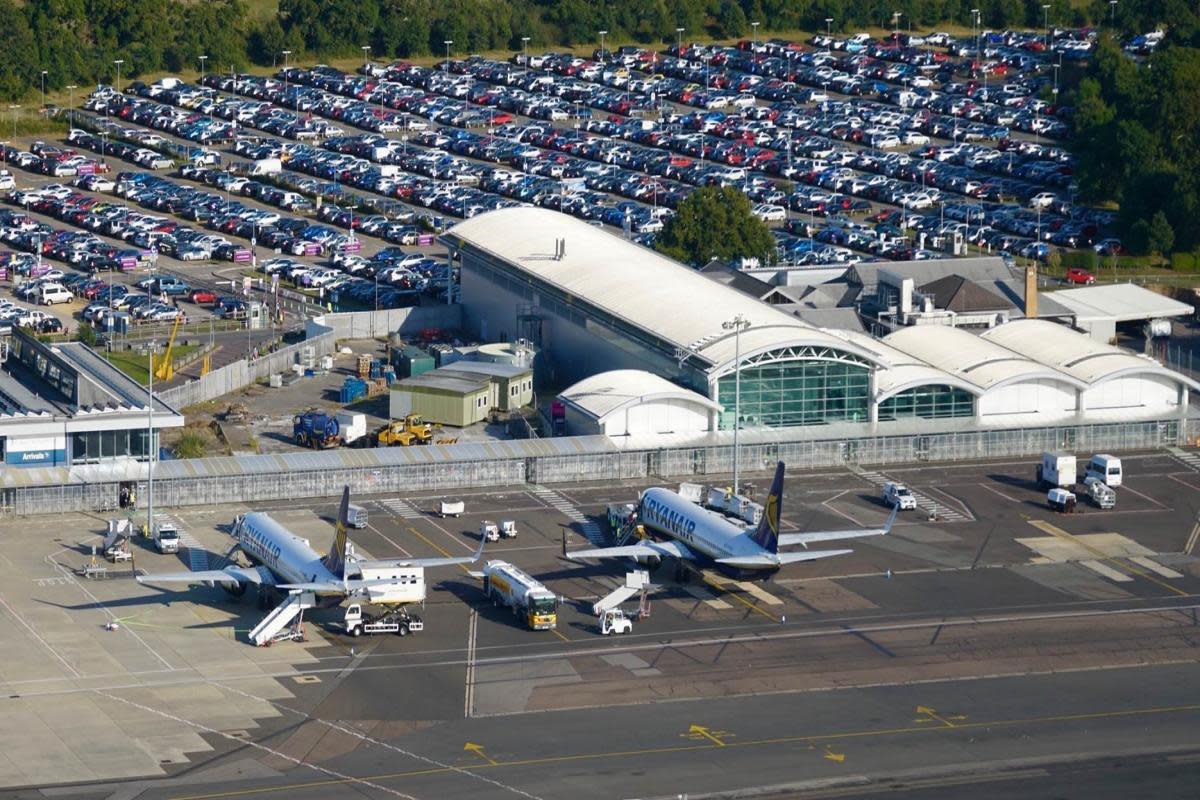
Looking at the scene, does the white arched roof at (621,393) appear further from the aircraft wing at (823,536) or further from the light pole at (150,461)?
the light pole at (150,461)

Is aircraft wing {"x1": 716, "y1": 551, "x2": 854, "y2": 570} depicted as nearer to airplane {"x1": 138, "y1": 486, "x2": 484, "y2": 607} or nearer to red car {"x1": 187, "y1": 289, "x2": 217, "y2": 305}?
airplane {"x1": 138, "y1": 486, "x2": 484, "y2": 607}

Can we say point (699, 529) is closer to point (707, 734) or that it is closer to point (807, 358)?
point (707, 734)

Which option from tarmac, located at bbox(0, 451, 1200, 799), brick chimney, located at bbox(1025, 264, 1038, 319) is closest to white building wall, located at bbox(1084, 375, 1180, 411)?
brick chimney, located at bbox(1025, 264, 1038, 319)

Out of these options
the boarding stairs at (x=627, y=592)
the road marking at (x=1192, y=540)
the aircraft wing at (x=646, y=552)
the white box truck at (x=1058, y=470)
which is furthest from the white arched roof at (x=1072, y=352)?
the boarding stairs at (x=627, y=592)

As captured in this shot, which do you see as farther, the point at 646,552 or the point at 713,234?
the point at 713,234

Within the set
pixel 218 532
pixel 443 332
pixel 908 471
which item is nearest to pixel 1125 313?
pixel 908 471

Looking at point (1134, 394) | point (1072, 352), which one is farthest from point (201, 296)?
point (1134, 394)
